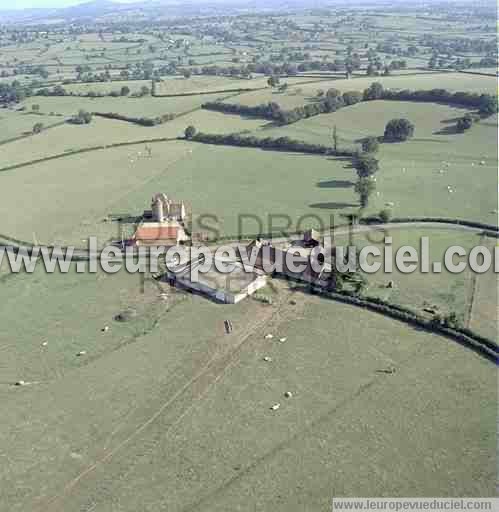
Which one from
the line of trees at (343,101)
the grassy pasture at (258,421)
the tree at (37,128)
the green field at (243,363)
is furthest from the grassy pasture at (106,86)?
the grassy pasture at (258,421)

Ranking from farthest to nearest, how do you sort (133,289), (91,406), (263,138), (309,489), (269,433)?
(263,138), (133,289), (91,406), (269,433), (309,489)

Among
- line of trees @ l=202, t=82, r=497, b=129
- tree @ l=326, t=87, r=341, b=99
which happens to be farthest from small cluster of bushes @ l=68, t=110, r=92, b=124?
tree @ l=326, t=87, r=341, b=99

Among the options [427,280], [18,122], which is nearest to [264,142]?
[427,280]

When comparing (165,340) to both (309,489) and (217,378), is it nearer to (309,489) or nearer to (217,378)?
(217,378)

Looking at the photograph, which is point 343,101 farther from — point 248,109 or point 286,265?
point 286,265

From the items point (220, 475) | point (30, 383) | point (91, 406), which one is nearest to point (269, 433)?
point (220, 475)

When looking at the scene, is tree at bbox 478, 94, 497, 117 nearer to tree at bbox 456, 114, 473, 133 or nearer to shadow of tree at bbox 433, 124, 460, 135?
tree at bbox 456, 114, 473, 133

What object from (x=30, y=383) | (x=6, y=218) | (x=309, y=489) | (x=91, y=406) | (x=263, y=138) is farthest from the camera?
(x=263, y=138)
